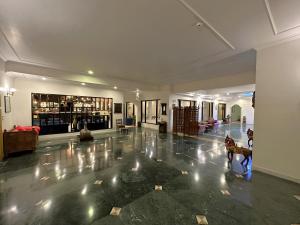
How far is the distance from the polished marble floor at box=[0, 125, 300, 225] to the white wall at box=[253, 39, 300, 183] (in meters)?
0.41

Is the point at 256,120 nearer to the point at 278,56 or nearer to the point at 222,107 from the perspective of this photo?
the point at 278,56

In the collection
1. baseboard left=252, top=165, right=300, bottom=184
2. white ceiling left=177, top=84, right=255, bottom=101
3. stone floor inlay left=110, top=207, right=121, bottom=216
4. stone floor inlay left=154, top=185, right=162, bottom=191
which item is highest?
white ceiling left=177, top=84, right=255, bottom=101

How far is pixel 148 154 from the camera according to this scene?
4.77m

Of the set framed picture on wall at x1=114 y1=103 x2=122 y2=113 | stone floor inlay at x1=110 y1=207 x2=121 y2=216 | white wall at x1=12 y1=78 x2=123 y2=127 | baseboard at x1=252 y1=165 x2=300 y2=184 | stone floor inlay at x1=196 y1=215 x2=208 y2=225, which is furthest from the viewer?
framed picture on wall at x1=114 y1=103 x2=122 y2=113

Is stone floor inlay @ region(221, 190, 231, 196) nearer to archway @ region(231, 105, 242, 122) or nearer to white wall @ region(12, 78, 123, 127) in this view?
white wall @ region(12, 78, 123, 127)

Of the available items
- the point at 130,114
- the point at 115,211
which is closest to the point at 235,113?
the point at 130,114

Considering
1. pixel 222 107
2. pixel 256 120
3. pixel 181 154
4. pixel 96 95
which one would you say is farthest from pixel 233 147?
pixel 222 107

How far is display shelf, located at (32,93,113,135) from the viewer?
6870 millimetres

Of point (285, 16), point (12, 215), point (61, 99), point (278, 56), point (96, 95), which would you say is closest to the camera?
point (12, 215)

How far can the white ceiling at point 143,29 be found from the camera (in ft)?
6.97

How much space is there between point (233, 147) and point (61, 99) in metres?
8.27

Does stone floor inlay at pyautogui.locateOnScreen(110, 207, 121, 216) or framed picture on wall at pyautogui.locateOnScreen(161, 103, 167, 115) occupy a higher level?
framed picture on wall at pyautogui.locateOnScreen(161, 103, 167, 115)

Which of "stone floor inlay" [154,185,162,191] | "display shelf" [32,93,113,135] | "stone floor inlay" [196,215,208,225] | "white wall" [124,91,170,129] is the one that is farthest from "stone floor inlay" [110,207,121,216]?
"white wall" [124,91,170,129]

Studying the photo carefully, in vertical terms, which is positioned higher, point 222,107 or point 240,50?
point 240,50
